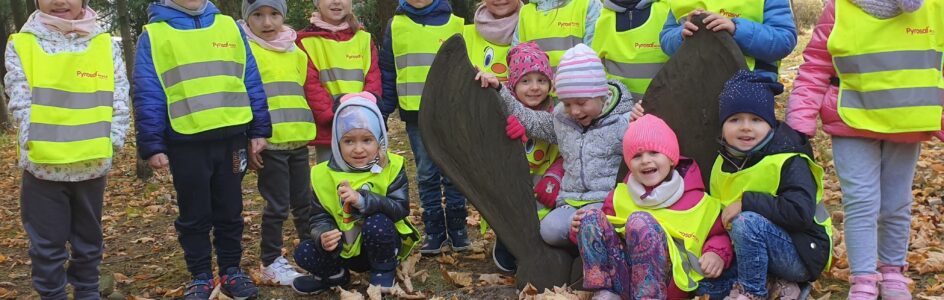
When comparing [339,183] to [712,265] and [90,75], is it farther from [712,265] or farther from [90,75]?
[712,265]

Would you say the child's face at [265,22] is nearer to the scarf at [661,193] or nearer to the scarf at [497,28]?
the scarf at [497,28]

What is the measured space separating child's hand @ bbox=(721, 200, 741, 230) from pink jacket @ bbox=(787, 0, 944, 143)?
534 mm

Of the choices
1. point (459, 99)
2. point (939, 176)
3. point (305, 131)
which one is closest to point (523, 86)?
point (459, 99)

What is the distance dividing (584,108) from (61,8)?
2.80 metres

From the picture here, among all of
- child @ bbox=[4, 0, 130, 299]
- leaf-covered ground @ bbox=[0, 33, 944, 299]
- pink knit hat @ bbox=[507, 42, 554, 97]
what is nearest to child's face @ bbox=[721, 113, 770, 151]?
leaf-covered ground @ bbox=[0, 33, 944, 299]

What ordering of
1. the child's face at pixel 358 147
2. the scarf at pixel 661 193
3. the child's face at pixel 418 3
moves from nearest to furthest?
A: the scarf at pixel 661 193, the child's face at pixel 358 147, the child's face at pixel 418 3

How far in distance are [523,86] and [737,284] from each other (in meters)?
1.63

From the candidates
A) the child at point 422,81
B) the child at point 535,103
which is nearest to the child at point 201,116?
the child at point 422,81

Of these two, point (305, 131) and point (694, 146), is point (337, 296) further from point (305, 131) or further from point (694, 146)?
point (694, 146)

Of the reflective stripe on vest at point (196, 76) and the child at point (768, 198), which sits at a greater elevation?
the reflective stripe on vest at point (196, 76)

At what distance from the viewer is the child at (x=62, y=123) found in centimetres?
414

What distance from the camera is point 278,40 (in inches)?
197

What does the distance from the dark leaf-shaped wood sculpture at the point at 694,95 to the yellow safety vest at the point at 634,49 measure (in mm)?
221

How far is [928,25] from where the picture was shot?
3.76 m
